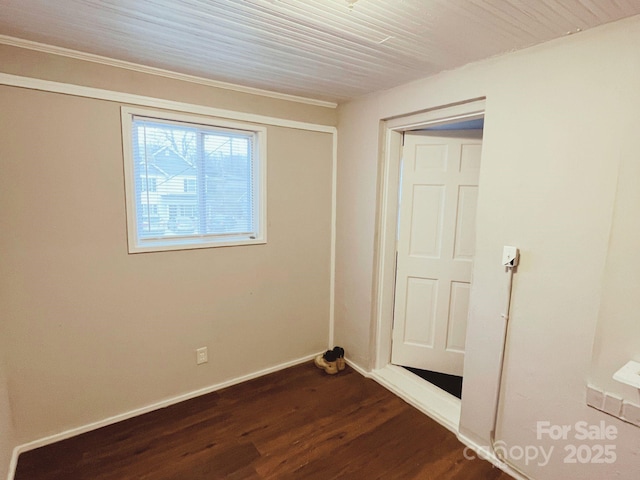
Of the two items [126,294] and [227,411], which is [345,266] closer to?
[227,411]

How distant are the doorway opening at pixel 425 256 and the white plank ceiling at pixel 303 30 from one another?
0.68 meters

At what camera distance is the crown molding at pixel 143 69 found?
1.68 m

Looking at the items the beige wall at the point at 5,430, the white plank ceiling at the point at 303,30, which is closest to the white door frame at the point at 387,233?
the white plank ceiling at the point at 303,30

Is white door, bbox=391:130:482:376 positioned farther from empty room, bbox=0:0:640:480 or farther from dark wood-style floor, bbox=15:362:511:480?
dark wood-style floor, bbox=15:362:511:480

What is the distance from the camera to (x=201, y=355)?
2.45 m

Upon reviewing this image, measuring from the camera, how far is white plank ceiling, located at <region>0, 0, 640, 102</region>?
4.25 ft

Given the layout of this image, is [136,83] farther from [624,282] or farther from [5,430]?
[624,282]

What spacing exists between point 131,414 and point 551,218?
279 centimetres

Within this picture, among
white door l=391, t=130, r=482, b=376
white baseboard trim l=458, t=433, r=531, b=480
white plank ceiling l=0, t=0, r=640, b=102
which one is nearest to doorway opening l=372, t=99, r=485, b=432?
white door l=391, t=130, r=482, b=376

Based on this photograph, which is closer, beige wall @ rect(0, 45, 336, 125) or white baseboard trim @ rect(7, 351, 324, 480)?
beige wall @ rect(0, 45, 336, 125)

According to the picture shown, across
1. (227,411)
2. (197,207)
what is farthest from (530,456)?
(197,207)

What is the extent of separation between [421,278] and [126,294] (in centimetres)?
217

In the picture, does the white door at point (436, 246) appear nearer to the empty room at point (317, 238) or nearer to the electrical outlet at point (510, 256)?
the empty room at point (317, 238)

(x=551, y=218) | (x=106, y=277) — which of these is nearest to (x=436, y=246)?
(x=551, y=218)
